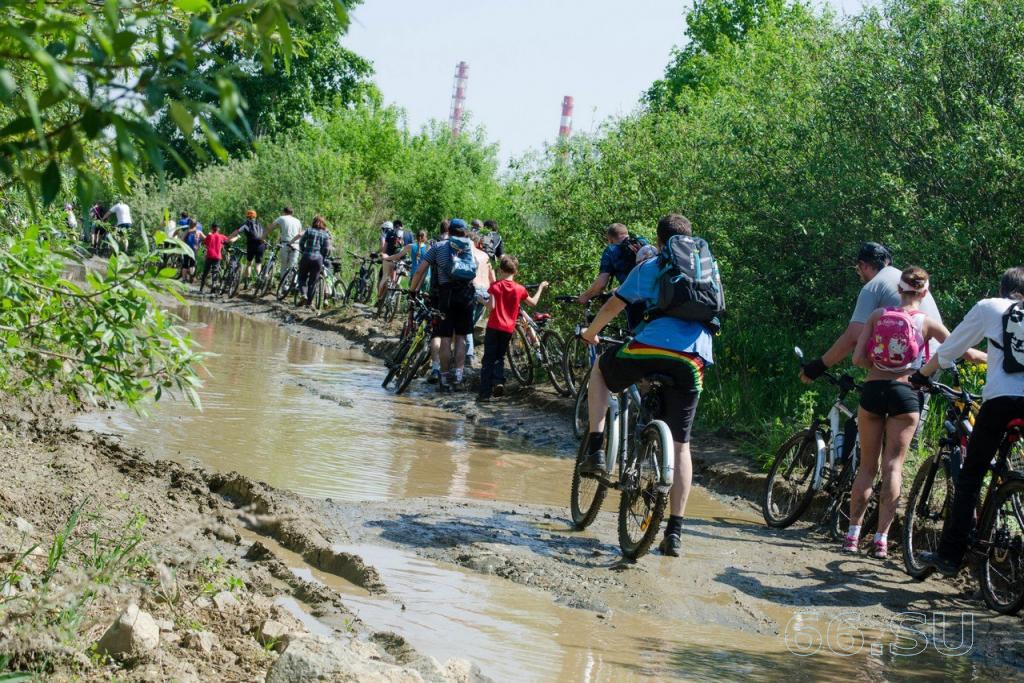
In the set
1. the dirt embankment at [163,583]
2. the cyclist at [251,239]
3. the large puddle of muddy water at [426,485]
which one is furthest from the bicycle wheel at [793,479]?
the cyclist at [251,239]

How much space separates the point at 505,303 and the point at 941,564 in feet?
26.5

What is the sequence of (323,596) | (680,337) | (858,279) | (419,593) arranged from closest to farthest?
(323,596), (419,593), (680,337), (858,279)

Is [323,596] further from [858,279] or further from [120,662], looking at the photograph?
[858,279]

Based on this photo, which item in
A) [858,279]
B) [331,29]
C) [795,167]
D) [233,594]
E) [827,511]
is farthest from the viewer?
[795,167]

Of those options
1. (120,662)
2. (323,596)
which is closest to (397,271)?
(323,596)

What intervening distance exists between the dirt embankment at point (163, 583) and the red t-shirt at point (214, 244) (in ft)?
77.4

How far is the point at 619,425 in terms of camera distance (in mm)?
8055

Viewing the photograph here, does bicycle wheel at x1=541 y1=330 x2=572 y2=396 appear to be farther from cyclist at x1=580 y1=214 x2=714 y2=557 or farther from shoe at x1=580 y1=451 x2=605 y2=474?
cyclist at x1=580 y1=214 x2=714 y2=557

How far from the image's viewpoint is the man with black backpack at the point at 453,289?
15.0m

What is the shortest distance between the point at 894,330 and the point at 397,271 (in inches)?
676

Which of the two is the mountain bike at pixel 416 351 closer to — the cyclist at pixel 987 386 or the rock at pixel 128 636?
the cyclist at pixel 987 386

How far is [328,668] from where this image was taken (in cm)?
423

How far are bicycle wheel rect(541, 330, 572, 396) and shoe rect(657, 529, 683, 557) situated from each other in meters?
7.12

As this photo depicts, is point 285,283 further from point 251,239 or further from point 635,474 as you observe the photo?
point 635,474
